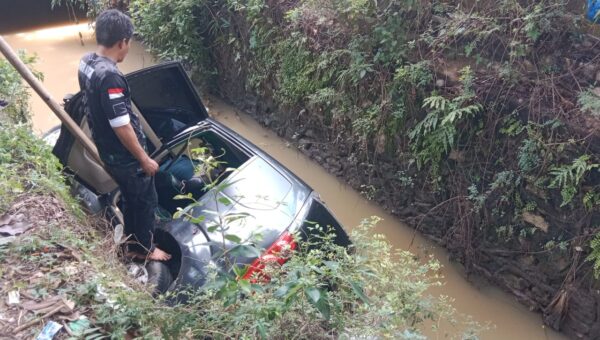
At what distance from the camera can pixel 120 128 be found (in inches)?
126

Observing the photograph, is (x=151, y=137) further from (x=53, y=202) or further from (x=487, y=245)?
(x=487, y=245)

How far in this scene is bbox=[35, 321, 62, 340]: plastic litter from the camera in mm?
2113

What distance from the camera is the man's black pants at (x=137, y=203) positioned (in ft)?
11.4

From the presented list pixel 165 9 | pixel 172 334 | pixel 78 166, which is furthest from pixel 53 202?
pixel 165 9

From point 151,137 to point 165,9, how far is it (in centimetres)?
392

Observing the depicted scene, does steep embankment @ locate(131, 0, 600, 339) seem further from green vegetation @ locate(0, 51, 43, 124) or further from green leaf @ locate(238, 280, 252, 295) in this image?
green vegetation @ locate(0, 51, 43, 124)

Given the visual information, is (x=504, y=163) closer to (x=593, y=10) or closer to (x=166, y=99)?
(x=593, y=10)

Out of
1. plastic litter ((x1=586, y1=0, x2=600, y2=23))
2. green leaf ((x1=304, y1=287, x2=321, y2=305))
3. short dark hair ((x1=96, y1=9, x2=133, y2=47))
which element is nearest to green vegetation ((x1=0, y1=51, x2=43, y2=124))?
short dark hair ((x1=96, y1=9, x2=133, y2=47))

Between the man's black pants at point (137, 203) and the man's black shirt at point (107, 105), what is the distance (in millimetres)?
78

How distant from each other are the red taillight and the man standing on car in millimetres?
827

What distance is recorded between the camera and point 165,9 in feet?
24.1

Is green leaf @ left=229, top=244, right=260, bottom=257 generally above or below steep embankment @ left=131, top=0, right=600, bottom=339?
above

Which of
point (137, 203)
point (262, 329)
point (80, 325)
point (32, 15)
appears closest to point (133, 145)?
point (137, 203)

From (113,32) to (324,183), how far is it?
3.31 m
